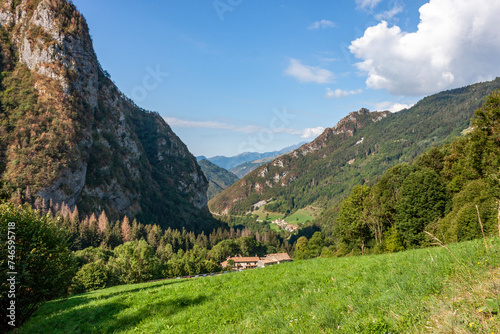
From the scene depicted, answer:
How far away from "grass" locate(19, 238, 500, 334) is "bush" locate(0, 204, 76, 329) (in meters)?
1.47

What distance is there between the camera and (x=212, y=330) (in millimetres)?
8266

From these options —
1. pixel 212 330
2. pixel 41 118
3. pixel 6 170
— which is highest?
pixel 41 118

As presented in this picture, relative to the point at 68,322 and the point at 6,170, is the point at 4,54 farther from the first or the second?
the point at 68,322

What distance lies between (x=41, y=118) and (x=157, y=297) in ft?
579

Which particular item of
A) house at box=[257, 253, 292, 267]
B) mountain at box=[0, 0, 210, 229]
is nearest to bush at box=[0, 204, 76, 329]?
house at box=[257, 253, 292, 267]

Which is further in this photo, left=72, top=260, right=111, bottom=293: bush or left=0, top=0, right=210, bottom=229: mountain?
left=0, top=0, right=210, bottom=229: mountain

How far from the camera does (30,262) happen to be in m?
14.6

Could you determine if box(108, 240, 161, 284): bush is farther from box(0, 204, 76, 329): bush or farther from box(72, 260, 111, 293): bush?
box(0, 204, 76, 329): bush

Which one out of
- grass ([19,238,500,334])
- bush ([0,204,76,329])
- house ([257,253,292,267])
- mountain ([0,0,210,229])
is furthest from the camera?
mountain ([0,0,210,229])

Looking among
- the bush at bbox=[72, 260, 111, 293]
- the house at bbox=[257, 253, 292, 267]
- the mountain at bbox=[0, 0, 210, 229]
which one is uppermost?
the mountain at bbox=[0, 0, 210, 229]

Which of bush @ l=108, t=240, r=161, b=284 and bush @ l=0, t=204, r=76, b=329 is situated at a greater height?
bush @ l=0, t=204, r=76, b=329

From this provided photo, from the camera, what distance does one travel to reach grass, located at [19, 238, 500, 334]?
4562 millimetres

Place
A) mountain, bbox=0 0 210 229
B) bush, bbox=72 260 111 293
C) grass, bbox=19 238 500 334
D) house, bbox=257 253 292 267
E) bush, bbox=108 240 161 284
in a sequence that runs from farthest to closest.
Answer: mountain, bbox=0 0 210 229, house, bbox=257 253 292 267, bush, bbox=108 240 161 284, bush, bbox=72 260 111 293, grass, bbox=19 238 500 334

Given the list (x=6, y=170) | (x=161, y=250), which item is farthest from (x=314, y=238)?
(x=6, y=170)
